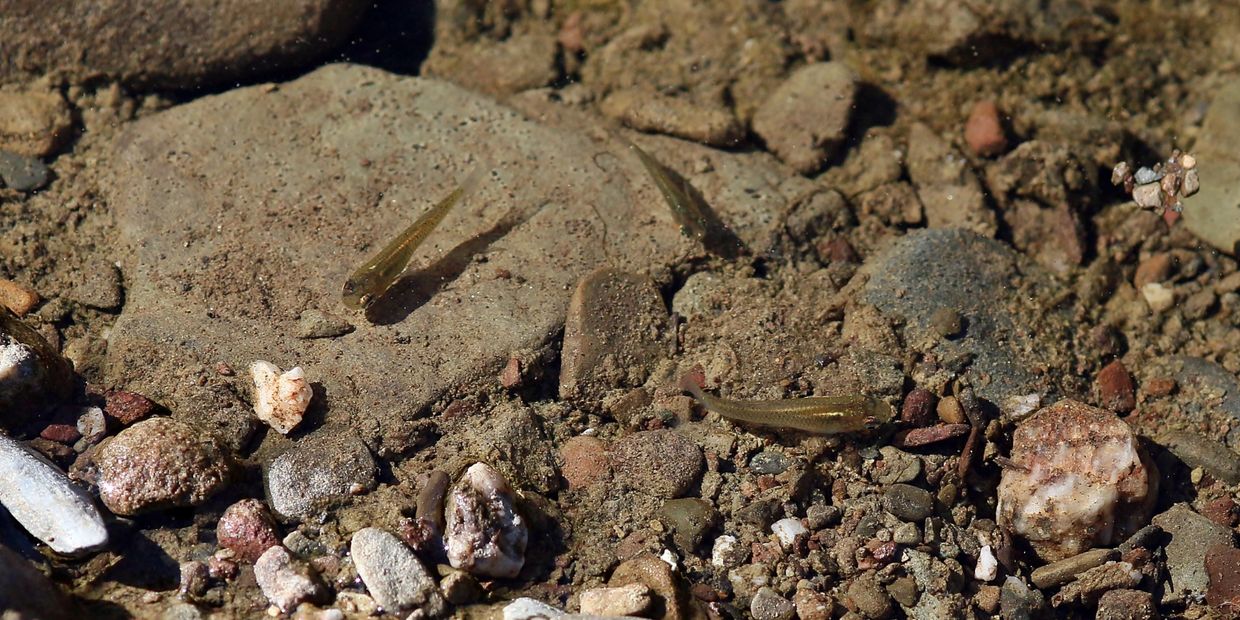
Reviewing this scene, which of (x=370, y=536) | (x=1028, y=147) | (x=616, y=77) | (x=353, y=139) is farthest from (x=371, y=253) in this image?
(x=1028, y=147)

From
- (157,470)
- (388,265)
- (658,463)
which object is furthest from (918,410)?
(157,470)

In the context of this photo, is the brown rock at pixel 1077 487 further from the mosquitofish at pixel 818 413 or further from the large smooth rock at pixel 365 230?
the large smooth rock at pixel 365 230

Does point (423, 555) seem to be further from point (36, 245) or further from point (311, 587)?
point (36, 245)

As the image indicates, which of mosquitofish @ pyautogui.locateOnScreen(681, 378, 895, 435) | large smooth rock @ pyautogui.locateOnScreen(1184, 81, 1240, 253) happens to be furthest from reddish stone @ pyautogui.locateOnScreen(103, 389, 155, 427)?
large smooth rock @ pyautogui.locateOnScreen(1184, 81, 1240, 253)

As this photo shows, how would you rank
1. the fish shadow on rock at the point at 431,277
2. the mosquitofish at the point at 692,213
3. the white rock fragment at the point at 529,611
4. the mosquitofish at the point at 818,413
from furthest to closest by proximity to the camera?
the mosquitofish at the point at 692,213, the fish shadow on rock at the point at 431,277, the mosquitofish at the point at 818,413, the white rock fragment at the point at 529,611

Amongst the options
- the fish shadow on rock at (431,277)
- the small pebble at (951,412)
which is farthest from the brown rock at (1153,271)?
the fish shadow on rock at (431,277)

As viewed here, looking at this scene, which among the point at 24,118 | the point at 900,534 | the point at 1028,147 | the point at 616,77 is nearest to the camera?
the point at 900,534

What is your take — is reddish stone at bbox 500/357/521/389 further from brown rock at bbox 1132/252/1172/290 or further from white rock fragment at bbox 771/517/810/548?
brown rock at bbox 1132/252/1172/290
